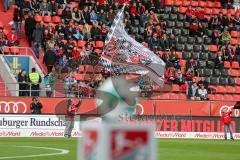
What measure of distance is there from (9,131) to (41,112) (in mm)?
2099

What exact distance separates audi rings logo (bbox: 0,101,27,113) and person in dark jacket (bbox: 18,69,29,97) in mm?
641

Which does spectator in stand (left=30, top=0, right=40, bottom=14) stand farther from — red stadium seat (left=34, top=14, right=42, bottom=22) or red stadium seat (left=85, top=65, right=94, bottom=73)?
red stadium seat (left=85, top=65, right=94, bottom=73)

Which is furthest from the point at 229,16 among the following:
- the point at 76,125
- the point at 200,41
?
the point at 76,125

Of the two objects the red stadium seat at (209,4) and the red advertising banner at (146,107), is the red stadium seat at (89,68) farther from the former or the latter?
the red stadium seat at (209,4)

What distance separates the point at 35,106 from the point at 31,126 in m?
1.05

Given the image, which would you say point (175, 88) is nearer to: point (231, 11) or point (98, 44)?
point (98, 44)

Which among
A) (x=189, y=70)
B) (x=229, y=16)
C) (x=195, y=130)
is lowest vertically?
(x=195, y=130)

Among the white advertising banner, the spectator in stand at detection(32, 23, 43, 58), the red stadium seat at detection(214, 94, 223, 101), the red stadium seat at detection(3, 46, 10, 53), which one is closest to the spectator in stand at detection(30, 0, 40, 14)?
the spectator in stand at detection(32, 23, 43, 58)

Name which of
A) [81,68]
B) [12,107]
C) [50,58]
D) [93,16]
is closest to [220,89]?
[93,16]

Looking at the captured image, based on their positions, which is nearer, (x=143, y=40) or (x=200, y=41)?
(x=143, y=40)

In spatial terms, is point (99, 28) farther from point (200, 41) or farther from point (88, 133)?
point (88, 133)

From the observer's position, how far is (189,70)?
1496 inches

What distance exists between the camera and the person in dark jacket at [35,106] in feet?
103

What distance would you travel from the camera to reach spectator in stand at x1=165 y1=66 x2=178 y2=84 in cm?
3619
